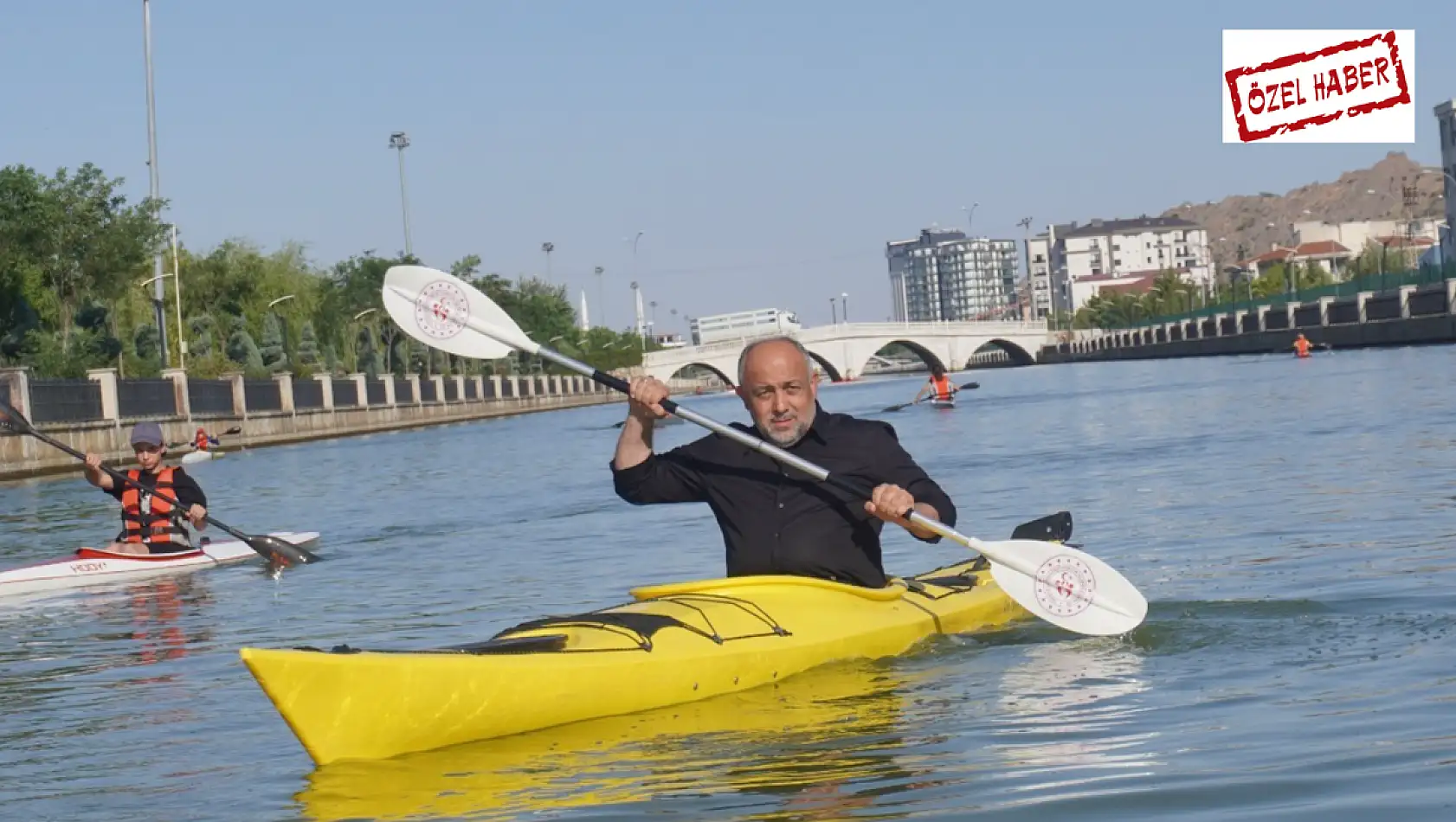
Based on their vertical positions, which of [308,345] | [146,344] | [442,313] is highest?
[146,344]

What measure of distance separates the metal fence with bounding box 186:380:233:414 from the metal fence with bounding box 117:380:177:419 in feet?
3.94

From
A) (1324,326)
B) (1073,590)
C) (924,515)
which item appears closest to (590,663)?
(924,515)

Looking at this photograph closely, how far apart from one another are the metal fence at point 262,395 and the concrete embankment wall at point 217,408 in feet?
0.13

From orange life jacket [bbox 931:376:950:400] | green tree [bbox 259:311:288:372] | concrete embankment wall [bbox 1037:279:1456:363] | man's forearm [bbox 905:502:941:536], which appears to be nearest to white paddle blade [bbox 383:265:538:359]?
man's forearm [bbox 905:502:941:536]

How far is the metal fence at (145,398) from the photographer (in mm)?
42312

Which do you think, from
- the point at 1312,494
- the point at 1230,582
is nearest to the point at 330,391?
the point at 1312,494

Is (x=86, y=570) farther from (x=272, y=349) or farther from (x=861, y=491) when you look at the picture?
(x=272, y=349)

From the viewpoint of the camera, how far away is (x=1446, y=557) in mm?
10609

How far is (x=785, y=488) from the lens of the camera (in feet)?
25.5

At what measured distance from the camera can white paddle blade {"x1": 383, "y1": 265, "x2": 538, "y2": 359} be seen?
948 cm

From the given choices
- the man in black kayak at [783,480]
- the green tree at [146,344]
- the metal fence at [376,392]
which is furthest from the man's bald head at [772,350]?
the metal fence at [376,392]

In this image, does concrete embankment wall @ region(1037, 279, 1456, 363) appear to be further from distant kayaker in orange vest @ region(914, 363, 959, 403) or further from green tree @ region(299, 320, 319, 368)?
green tree @ region(299, 320, 319, 368)

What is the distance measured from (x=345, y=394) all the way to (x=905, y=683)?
2364 inches

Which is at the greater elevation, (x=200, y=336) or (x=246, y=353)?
(x=200, y=336)
